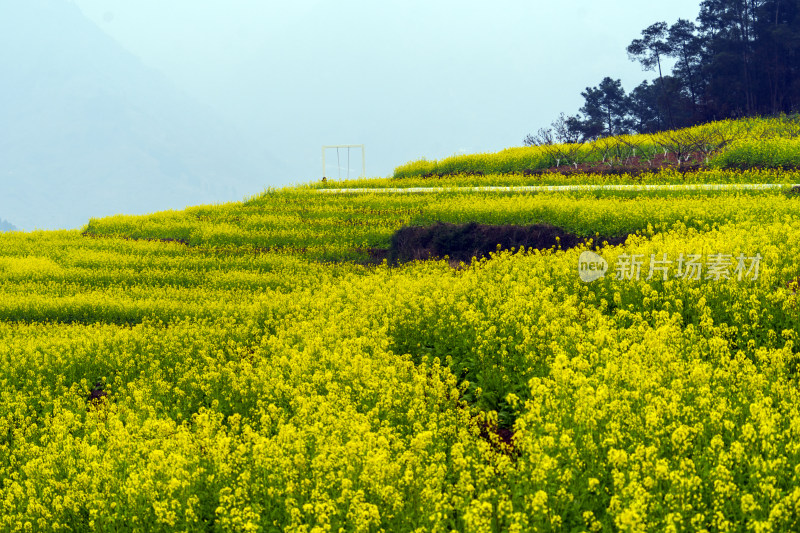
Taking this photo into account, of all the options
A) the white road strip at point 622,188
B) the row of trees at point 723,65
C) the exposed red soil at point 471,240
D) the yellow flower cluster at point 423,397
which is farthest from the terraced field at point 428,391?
the row of trees at point 723,65

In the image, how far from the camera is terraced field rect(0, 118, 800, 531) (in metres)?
6.15

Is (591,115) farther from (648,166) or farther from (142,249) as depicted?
(142,249)

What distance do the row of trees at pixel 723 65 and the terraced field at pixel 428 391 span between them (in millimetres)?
34502

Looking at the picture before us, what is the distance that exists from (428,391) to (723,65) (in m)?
48.3

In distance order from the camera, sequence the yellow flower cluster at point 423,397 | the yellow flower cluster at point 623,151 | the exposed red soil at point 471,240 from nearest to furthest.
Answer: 1. the yellow flower cluster at point 423,397
2. the exposed red soil at point 471,240
3. the yellow flower cluster at point 623,151

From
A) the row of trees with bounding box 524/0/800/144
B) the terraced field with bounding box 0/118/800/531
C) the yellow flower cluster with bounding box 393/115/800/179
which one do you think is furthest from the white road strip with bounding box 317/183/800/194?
the row of trees with bounding box 524/0/800/144

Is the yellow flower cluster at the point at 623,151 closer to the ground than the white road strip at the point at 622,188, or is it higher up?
higher up

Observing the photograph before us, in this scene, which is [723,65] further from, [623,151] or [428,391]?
[428,391]

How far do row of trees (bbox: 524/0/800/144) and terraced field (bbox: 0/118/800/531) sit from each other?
34.5 metres

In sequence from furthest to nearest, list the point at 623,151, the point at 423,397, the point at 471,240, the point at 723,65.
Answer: the point at 723,65
the point at 623,151
the point at 471,240
the point at 423,397

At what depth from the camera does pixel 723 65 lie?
4956 cm

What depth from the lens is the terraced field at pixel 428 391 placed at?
615 cm

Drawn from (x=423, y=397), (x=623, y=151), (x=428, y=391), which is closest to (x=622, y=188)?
(x=623, y=151)

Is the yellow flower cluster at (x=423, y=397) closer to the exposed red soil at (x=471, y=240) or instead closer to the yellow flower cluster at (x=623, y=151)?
the exposed red soil at (x=471, y=240)
